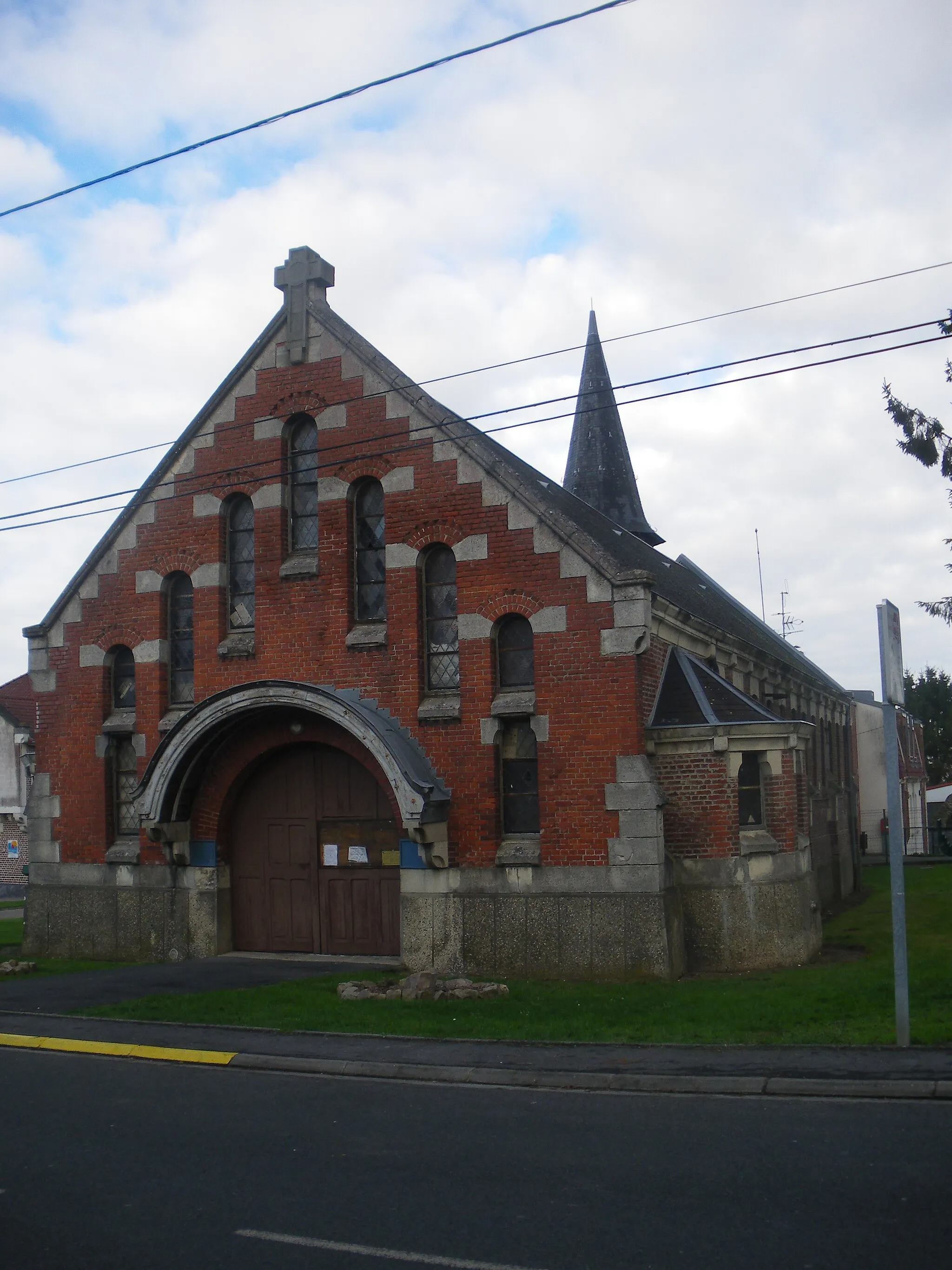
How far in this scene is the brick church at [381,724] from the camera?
15898 millimetres

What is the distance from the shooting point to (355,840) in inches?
711

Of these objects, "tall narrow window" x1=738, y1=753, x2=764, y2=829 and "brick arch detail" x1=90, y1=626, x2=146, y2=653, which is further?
"brick arch detail" x1=90, y1=626, x2=146, y2=653

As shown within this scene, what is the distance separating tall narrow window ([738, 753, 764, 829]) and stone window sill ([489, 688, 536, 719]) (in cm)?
304

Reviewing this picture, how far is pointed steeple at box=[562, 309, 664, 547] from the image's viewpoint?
3164cm

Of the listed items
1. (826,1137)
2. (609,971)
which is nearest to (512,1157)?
(826,1137)

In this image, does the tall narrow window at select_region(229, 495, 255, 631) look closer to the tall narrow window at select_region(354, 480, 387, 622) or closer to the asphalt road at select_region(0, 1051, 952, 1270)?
the tall narrow window at select_region(354, 480, 387, 622)

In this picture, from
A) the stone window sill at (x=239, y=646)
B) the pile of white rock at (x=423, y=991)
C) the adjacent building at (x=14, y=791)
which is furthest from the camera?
the adjacent building at (x=14, y=791)

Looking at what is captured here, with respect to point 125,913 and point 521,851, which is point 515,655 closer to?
point 521,851

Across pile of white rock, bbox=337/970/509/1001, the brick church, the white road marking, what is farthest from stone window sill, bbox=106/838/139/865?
the white road marking

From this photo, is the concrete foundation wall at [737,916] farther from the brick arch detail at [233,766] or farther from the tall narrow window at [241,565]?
the tall narrow window at [241,565]

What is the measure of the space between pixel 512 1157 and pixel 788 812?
386 inches

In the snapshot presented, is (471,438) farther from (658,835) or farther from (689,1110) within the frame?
(689,1110)

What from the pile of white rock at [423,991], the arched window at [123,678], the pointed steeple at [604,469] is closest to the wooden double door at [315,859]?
the arched window at [123,678]

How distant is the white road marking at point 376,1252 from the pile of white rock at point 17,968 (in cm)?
1268
